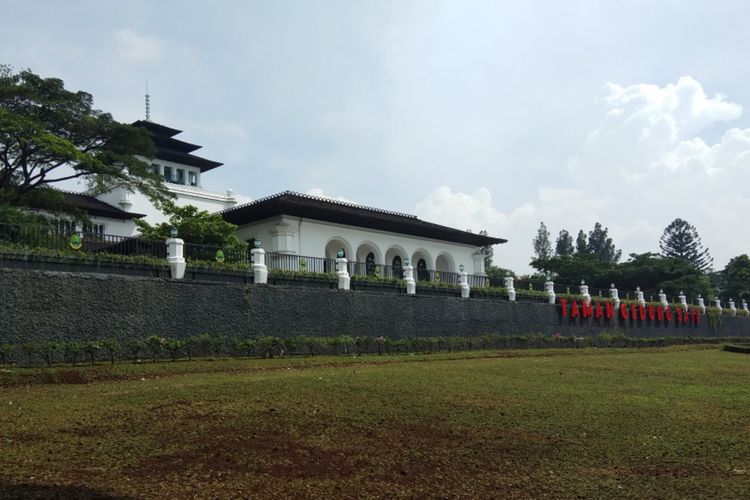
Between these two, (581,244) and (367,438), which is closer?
(367,438)

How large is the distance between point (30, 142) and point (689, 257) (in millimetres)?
66055

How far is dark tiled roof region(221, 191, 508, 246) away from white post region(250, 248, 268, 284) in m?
6.24

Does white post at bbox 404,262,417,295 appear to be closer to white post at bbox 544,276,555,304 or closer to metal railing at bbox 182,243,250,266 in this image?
metal railing at bbox 182,243,250,266

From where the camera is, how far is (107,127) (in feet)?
62.1

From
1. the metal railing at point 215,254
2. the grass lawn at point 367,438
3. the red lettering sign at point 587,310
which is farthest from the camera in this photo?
the red lettering sign at point 587,310

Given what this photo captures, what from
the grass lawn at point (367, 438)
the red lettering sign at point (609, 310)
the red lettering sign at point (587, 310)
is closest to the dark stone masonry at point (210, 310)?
the grass lawn at point (367, 438)

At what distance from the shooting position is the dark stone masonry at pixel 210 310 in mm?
12789

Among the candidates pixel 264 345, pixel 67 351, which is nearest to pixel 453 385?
pixel 264 345

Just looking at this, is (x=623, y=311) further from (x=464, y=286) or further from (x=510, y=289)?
(x=464, y=286)

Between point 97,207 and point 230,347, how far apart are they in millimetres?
15783

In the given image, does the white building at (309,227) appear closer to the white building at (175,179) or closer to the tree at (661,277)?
the white building at (175,179)

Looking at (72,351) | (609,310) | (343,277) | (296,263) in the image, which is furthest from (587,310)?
(72,351)

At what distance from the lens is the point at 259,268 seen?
674 inches

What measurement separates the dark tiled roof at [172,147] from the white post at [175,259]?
18100 mm
